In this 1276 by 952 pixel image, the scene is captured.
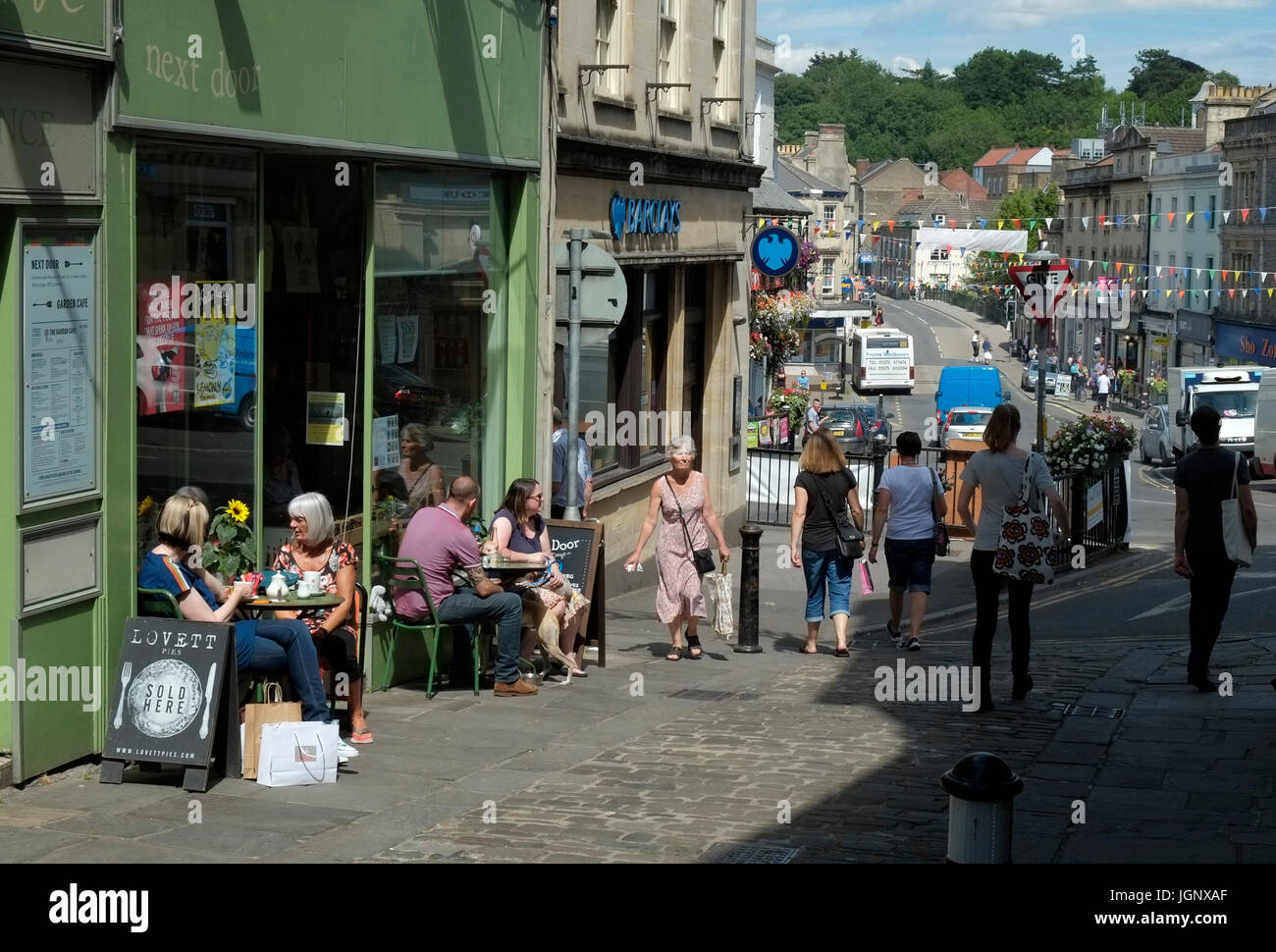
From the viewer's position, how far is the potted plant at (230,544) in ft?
30.0

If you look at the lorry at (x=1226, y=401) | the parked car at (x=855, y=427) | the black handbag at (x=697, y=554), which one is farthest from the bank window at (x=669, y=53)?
the lorry at (x=1226, y=401)

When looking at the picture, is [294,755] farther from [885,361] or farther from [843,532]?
[885,361]

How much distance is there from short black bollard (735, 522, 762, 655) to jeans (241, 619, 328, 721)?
225 inches

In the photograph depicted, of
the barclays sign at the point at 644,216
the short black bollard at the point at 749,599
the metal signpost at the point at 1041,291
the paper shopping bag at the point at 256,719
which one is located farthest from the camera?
the metal signpost at the point at 1041,291

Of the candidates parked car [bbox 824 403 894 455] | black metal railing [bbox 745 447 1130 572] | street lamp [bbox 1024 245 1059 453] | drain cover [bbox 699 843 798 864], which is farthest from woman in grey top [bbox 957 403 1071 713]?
parked car [bbox 824 403 894 455]

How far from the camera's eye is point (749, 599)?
13594 millimetres

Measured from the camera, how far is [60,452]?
7.77 m

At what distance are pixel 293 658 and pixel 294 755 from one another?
57 cm

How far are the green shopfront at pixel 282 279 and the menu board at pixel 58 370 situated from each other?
2 cm

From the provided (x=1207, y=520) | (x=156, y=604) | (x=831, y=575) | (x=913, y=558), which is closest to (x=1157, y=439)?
(x=913, y=558)

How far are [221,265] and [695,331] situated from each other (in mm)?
12622

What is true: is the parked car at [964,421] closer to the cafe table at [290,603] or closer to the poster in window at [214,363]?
the poster in window at [214,363]

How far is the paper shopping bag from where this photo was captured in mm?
8016

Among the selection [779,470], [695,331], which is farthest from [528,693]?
[779,470]
